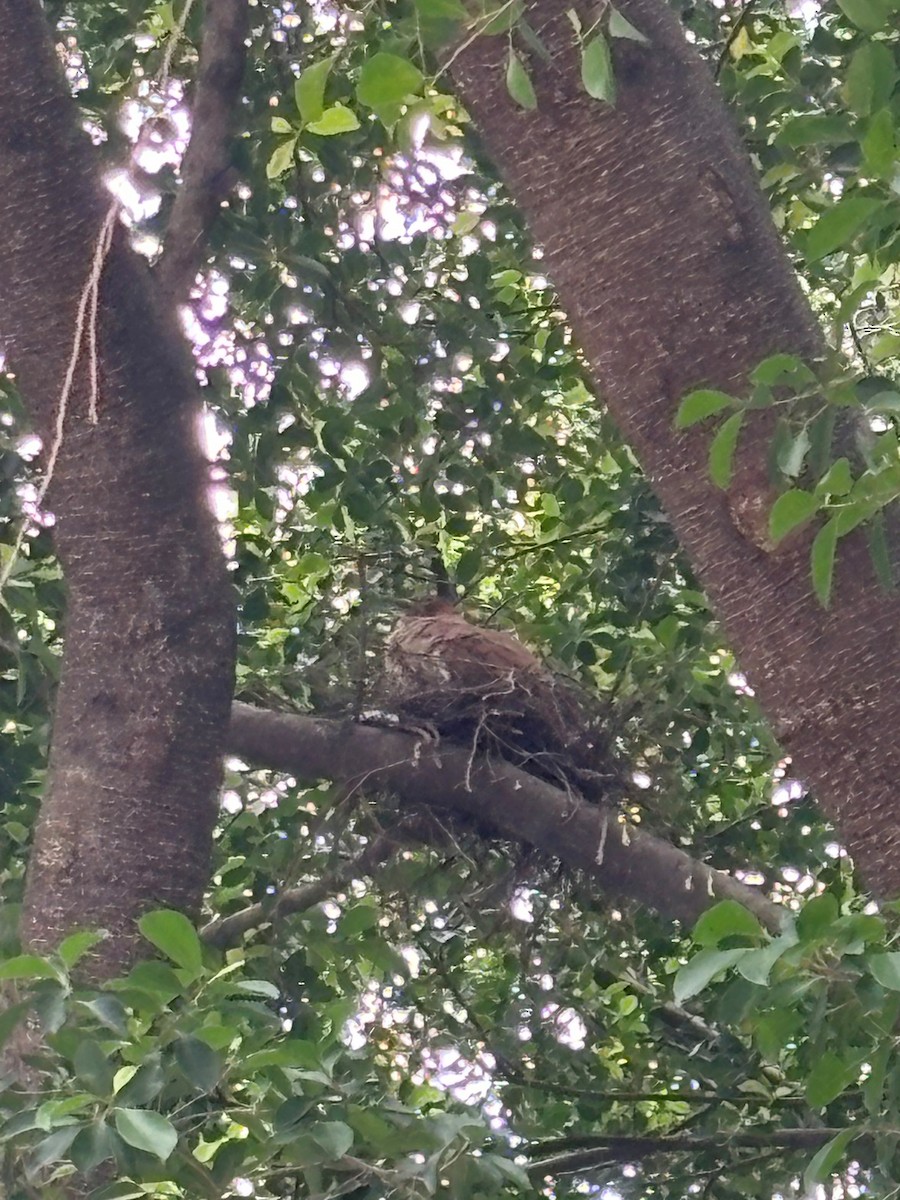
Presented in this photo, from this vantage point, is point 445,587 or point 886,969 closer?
point 886,969

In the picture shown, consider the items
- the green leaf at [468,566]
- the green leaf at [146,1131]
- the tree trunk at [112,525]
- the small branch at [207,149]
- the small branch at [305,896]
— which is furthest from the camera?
the green leaf at [468,566]

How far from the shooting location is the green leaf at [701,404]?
1.25m

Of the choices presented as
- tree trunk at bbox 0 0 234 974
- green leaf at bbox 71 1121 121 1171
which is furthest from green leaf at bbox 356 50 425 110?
green leaf at bbox 71 1121 121 1171

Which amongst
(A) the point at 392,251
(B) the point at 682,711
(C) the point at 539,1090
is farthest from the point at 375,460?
(C) the point at 539,1090

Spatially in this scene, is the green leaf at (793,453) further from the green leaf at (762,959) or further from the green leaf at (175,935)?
the green leaf at (175,935)

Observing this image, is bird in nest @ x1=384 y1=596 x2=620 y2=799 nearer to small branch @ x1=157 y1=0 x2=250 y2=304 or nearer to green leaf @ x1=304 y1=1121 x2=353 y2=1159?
small branch @ x1=157 y1=0 x2=250 y2=304

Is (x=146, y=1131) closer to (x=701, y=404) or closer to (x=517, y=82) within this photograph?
(x=701, y=404)

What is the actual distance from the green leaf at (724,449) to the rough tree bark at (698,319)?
0.16 meters

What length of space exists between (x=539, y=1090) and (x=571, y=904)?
0.42 metres

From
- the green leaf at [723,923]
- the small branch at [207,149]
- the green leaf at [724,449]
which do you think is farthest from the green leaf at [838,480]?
the small branch at [207,149]

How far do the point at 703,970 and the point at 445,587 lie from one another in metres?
2.64

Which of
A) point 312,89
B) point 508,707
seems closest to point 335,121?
point 312,89

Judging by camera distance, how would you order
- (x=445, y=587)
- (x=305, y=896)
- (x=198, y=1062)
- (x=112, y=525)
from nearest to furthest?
(x=198, y=1062) → (x=112, y=525) → (x=305, y=896) → (x=445, y=587)

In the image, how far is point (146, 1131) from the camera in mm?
1258
